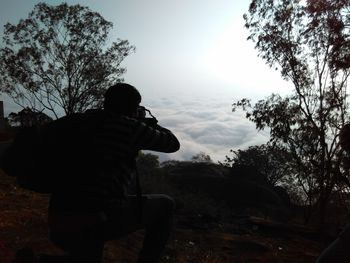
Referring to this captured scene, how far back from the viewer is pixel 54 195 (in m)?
3.29

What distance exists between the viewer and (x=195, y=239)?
30.0 ft

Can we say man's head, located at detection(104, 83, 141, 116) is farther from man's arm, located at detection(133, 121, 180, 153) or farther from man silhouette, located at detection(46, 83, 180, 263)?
man's arm, located at detection(133, 121, 180, 153)

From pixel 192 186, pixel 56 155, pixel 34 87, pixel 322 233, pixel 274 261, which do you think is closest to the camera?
pixel 56 155

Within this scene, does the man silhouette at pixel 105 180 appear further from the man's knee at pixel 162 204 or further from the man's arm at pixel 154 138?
the man's knee at pixel 162 204

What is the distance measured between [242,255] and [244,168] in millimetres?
25805

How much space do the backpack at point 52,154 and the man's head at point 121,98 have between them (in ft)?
0.84

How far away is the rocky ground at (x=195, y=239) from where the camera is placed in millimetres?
6977

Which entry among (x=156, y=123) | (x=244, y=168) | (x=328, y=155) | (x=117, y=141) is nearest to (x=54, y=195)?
(x=117, y=141)

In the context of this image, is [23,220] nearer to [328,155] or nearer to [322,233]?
[322,233]

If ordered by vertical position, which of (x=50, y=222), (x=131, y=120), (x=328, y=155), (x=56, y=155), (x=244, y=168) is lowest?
(x=50, y=222)

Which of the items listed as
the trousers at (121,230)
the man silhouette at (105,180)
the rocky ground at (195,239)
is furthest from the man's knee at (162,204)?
the rocky ground at (195,239)

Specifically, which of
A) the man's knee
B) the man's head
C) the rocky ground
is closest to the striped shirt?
the man's head

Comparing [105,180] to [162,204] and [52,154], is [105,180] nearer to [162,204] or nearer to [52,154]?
[52,154]

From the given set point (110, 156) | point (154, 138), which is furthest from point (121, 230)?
point (154, 138)
